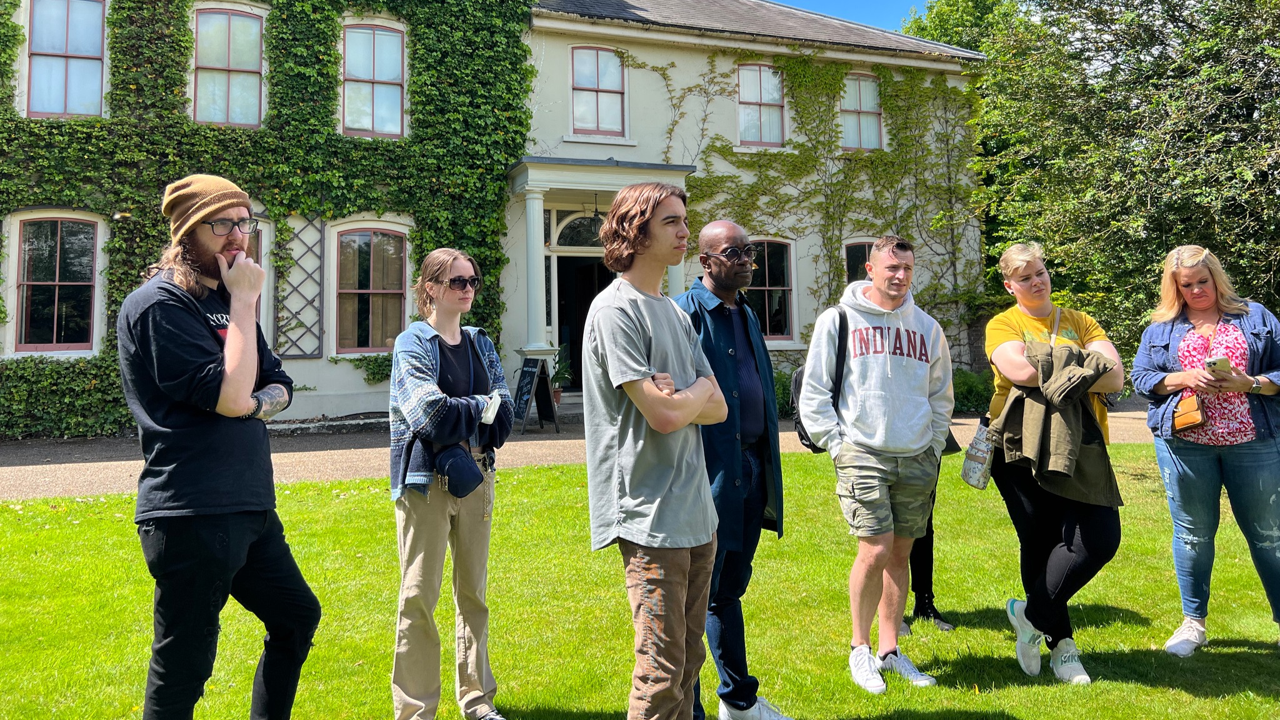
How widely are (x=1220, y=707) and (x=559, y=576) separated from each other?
11.3 feet

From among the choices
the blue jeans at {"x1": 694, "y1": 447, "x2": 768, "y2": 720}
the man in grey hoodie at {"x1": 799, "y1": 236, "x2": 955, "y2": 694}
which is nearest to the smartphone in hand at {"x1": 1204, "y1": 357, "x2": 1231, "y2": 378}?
the man in grey hoodie at {"x1": 799, "y1": 236, "x2": 955, "y2": 694}

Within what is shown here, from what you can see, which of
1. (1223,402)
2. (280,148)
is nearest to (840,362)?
(1223,402)

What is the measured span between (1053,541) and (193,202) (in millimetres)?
3832

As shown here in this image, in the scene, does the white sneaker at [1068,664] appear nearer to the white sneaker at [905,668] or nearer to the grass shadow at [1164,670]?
the grass shadow at [1164,670]

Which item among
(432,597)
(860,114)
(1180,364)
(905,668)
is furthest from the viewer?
(860,114)

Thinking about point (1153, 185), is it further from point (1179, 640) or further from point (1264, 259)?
point (1179, 640)

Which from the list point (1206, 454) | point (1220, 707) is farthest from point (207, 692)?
point (1206, 454)

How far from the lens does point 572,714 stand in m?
3.26

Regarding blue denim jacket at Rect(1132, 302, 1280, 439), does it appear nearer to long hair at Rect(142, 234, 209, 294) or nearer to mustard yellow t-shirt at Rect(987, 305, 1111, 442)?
mustard yellow t-shirt at Rect(987, 305, 1111, 442)

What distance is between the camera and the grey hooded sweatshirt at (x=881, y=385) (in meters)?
3.51

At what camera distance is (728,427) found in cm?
305

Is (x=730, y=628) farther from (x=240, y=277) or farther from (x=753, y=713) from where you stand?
(x=240, y=277)

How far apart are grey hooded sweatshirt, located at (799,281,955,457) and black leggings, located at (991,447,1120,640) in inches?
19.0

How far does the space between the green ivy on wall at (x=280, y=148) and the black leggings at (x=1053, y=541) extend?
1028 cm
